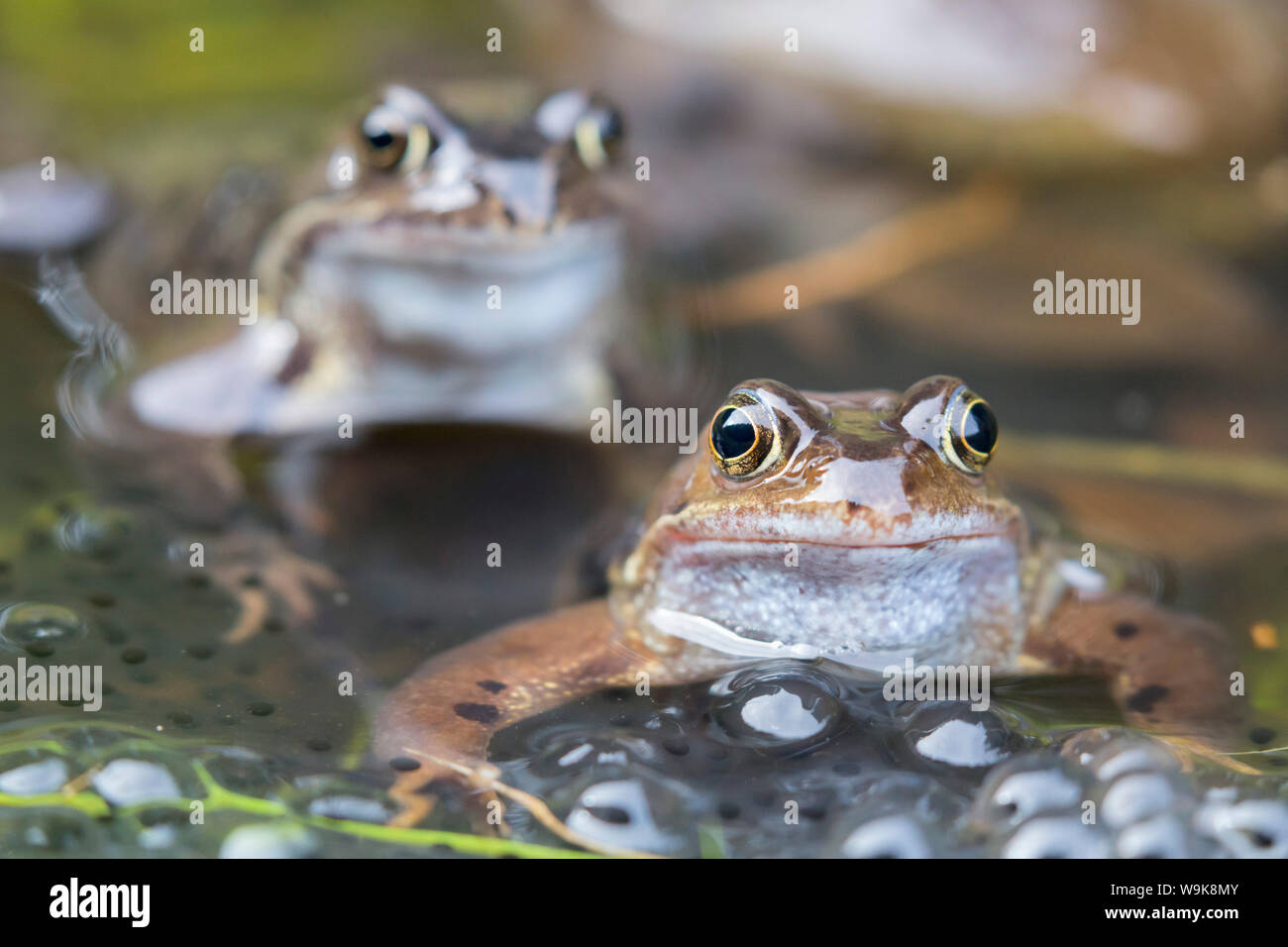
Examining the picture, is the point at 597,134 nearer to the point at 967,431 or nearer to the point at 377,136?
the point at 377,136

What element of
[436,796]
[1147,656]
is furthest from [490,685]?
[1147,656]

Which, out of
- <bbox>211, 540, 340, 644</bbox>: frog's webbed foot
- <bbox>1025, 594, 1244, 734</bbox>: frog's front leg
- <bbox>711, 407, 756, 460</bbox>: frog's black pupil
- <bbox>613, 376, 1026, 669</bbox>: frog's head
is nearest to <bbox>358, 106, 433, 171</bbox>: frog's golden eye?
<bbox>211, 540, 340, 644</bbox>: frog's webbed foot

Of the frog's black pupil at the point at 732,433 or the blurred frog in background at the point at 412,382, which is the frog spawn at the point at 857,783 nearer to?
the frog's black pupil at the point at 732,433

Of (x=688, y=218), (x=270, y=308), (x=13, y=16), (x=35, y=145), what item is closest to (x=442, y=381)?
(x=270, y=308)
